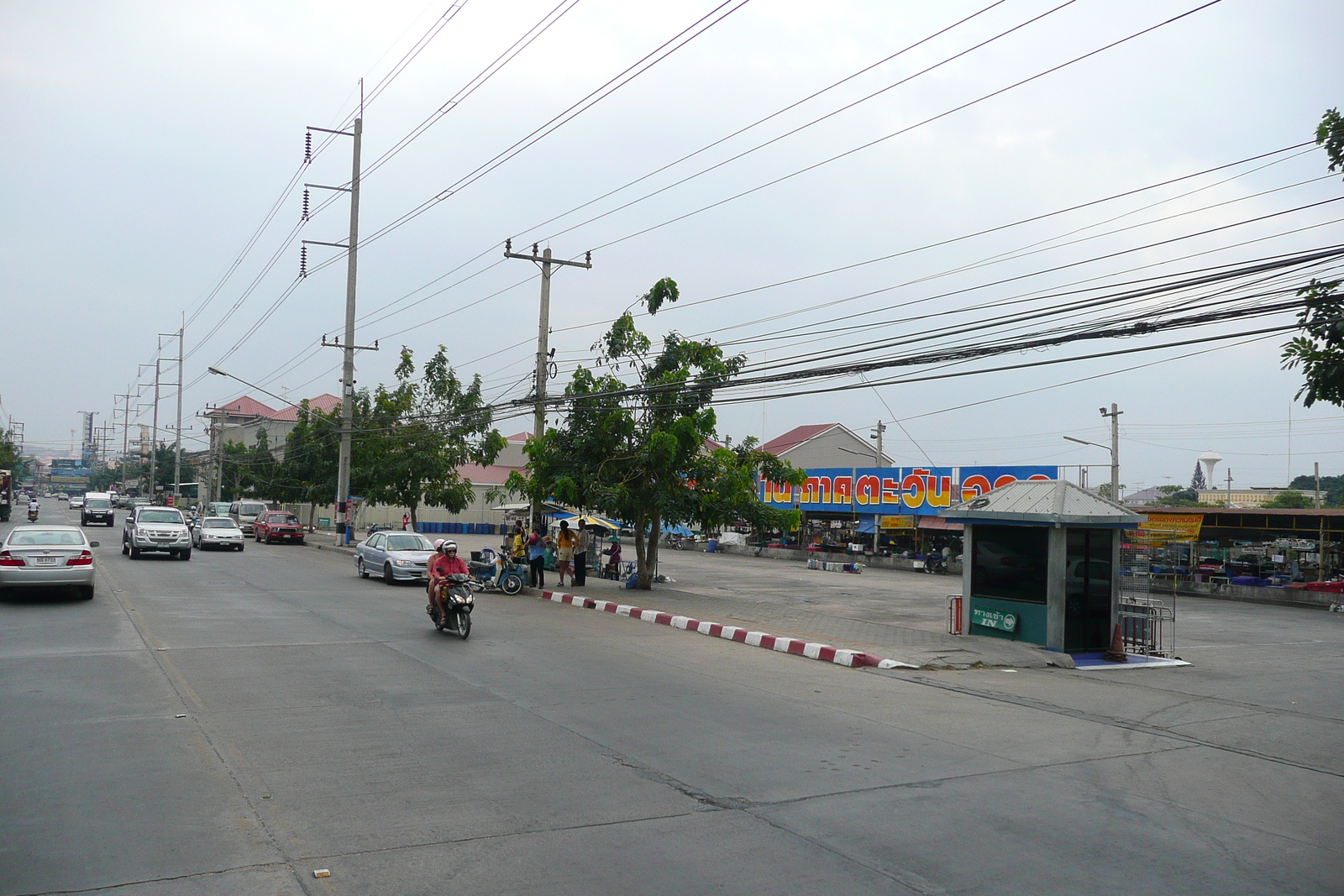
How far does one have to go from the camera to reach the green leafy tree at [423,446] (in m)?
45.1

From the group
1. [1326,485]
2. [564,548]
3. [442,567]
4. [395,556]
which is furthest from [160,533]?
[1326,485]

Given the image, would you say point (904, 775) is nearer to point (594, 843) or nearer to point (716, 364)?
point (594, 843)

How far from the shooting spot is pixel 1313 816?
23.6ft

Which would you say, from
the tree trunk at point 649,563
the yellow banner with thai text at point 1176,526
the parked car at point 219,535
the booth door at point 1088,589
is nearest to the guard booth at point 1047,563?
the booth door at point 1088,589

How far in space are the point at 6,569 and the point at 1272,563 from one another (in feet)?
120

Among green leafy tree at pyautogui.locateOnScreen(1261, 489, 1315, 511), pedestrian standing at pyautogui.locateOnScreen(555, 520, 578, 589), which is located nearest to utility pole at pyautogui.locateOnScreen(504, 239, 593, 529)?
pedestrian standing at pyautogui.locateOnScreen(555, 520, 578, 589)

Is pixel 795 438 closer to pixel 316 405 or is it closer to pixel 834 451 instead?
pixel 834 451

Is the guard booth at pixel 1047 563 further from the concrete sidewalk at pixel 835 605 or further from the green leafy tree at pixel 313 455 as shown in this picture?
the green leafy tree at pixel 313 455

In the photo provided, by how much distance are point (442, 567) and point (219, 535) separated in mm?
24094

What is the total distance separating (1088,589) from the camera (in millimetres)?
16141

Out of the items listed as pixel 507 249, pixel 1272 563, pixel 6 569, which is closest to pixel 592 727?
pixel 6 569

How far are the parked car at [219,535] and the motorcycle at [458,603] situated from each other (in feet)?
79.5

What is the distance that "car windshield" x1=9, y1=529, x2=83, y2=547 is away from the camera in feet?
59.2

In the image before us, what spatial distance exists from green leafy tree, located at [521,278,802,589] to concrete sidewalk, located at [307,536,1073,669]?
2168mm
